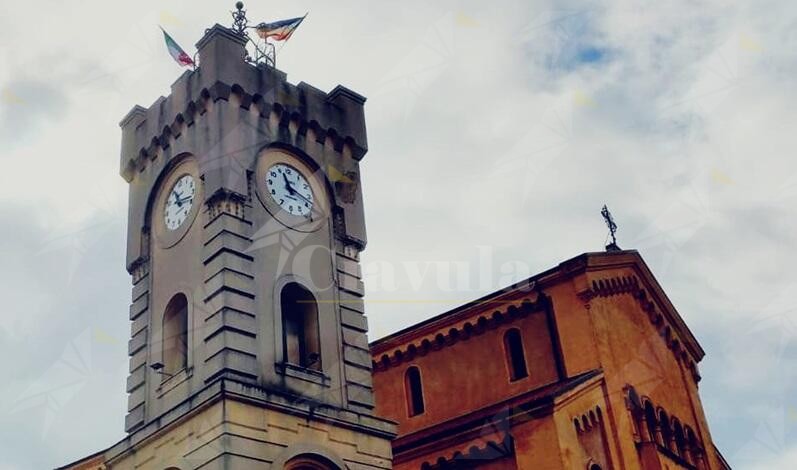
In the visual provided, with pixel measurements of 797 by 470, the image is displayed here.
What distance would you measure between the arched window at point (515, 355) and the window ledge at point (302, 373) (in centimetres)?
843

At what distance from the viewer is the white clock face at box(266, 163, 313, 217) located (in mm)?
22297

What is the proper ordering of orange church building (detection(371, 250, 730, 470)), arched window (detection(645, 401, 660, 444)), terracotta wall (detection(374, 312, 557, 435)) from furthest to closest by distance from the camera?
terracotta wall (detection(374, 312, 557, 435)) < arched window (detection(645, 401, 660, 444)) < orange church building (detection(371, 250, 730, 470))

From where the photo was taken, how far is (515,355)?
27922mm

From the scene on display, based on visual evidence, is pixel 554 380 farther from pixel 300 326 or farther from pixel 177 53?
pixel 177 53

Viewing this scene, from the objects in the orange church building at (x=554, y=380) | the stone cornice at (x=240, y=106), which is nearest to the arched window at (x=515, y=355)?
the orange church building at (x=554, y=380)

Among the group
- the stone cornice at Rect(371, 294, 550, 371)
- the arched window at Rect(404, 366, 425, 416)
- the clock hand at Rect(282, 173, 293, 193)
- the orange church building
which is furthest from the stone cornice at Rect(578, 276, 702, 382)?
the clock hand at Rect(282, 173, 293, 193)

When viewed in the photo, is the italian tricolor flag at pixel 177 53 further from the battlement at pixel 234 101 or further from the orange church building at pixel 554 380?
the orange church building at pixel 554 380

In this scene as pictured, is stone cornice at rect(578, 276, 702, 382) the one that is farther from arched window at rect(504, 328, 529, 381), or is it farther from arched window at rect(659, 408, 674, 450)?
arched window at rect(659, 408, 674, 450)

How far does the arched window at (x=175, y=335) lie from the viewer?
21328 millimetres

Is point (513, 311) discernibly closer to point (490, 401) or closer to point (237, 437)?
point (490, 401)

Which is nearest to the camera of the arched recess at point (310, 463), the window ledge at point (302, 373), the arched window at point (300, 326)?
the arched recess at point (310, 463)

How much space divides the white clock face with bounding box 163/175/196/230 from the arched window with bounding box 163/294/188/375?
1.96 meters

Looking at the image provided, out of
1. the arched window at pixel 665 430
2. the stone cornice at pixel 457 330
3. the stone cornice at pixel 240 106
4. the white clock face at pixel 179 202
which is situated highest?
the stone cornice at pixel 240 106

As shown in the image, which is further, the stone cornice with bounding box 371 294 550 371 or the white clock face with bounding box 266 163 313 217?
the stone cornice with bounding box 371 294 550 371
